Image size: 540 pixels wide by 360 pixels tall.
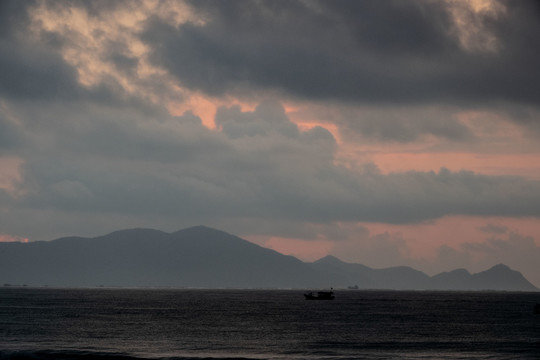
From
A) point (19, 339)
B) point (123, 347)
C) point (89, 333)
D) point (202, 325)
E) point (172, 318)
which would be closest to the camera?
point (123, 347)

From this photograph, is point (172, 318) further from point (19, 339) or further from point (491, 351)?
point (491, 351)

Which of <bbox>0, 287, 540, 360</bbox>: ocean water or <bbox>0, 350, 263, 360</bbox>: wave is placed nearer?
<bbox>0, 350, 263, 360</bbox>: wave

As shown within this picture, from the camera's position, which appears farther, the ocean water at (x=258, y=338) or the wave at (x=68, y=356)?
the ocean water at (x=258, y=338)

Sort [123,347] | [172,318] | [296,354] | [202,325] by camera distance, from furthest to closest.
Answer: [172,318]
[202,325]
[123,347]
[296,354]

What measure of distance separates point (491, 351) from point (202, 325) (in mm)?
60976

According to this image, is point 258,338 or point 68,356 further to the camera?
point 258,338

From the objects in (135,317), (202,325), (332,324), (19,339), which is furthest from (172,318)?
(19,339)

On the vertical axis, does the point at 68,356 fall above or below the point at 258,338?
below

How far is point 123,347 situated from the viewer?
98.5m

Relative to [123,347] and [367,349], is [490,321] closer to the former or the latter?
[367,349]

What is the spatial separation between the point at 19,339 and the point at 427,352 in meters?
61.2

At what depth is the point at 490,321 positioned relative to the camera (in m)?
161

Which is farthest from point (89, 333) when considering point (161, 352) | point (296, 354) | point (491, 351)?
point (491, 351)

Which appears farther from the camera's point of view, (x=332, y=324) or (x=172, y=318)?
(x=172, y=318)
